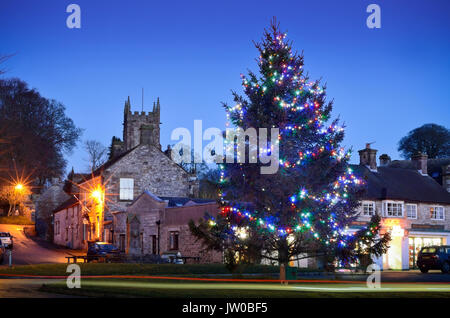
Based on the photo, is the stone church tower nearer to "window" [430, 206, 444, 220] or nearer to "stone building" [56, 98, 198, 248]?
"stone building" [56, 98, 198, 248]

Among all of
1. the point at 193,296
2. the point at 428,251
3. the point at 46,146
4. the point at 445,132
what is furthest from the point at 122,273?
the point at 445,132

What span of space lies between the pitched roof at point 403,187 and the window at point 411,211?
0.51 m

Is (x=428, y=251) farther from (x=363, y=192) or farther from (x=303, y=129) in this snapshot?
(x=303, y=129)

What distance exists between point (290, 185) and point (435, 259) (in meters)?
18.4

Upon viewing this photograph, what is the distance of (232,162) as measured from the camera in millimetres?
20891

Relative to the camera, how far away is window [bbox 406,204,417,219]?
44422 mm

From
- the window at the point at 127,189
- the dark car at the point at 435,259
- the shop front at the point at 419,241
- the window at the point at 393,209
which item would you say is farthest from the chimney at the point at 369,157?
the window at the point at 127,189

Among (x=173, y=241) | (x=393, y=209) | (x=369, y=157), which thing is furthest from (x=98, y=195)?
(x=393, y=209)

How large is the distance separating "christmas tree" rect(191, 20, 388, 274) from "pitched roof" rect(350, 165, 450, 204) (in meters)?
22.9

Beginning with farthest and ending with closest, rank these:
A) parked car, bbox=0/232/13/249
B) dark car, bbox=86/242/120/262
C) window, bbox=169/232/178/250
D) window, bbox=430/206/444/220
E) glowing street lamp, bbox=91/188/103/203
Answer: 1. glowing street lamp, bbox=91/188/103/203
2. window, bbox=430/206/444/220
3. parked car, bbox=0/232/13/249
4. window, bbox=169/232/178/250
5. dark car, bbox=86/242/120/262

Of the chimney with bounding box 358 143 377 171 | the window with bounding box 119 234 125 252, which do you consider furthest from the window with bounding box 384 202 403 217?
the window with bounding box 119 234 125 252

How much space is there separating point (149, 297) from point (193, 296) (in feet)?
3.52

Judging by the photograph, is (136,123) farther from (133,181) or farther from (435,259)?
(435,259)

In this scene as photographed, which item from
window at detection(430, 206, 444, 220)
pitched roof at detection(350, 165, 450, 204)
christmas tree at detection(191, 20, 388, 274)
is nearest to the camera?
christmas tree at detection(191, 20, 388, 274)
